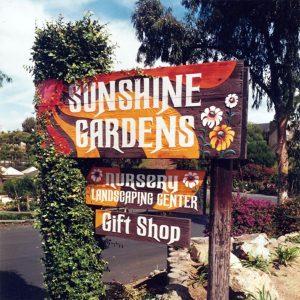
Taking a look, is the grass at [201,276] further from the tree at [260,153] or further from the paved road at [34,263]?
the tree at [260,153]

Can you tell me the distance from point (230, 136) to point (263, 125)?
182 feet

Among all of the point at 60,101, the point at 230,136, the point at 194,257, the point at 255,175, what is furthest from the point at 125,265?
the point at 255,175

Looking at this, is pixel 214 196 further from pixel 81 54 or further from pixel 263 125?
pixel 263 125

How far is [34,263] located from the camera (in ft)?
40.5

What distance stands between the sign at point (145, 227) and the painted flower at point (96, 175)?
47 cm

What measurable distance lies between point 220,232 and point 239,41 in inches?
686

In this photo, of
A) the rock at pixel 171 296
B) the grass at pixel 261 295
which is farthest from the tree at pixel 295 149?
the rock at pixel 171 296

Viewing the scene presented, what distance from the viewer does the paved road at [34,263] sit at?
964cm

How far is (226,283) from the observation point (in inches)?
198

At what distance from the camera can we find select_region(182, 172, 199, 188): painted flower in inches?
205

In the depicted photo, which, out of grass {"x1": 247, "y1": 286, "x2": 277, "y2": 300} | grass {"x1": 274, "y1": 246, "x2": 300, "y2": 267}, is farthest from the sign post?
grass {"x1": 274, "y1": 246, "x2": 300, "y2": 267}

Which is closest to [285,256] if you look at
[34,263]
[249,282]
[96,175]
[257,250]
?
[257,250]

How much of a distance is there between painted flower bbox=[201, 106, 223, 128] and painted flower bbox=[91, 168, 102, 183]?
1.82 meters

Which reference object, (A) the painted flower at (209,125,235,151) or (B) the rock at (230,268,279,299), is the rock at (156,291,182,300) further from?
(A) the painted flower at (209,125,235,151)
